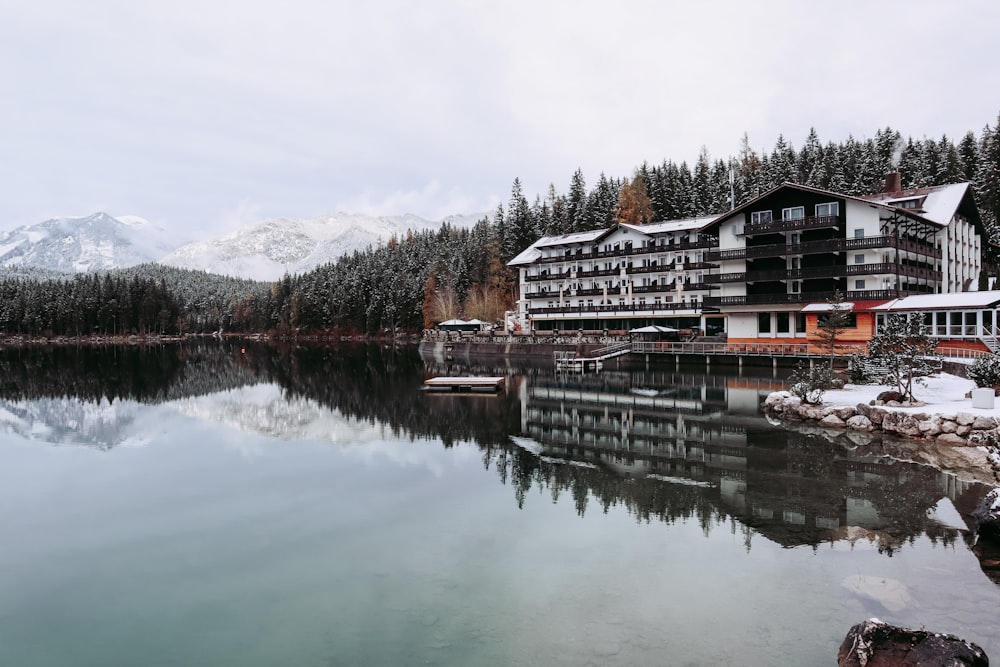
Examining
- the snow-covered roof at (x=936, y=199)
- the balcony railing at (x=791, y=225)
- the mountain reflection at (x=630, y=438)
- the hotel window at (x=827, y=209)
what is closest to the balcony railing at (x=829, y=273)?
the balcony railing at (x=791, y=225)

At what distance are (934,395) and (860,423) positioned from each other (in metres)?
6.05

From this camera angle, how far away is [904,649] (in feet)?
30.2

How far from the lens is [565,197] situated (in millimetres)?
118750

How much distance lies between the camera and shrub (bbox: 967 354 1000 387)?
2894 centimetres

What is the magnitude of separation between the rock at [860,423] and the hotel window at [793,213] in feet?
117

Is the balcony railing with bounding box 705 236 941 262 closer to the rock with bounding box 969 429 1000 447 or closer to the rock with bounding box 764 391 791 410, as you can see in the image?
the rock with bounding box 764 391 791 410

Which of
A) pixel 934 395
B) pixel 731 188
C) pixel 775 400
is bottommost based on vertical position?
pixel 775 400

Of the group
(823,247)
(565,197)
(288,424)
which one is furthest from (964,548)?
(565,197)

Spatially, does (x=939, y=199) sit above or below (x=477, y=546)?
above

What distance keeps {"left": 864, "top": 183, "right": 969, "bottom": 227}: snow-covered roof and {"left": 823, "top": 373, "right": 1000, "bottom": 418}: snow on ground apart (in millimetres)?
31163

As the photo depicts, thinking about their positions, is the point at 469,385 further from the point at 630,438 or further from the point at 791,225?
the point at 791,225

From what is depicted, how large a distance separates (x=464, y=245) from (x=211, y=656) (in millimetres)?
119035

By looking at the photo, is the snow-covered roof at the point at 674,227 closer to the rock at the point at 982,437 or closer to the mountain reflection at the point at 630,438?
the mountain reflection at the point at 630,438

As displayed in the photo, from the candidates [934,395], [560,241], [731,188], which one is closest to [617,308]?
[560,241]
